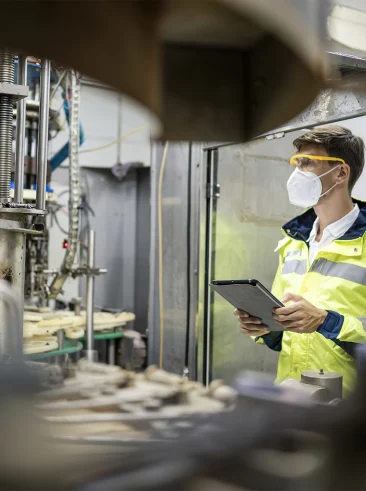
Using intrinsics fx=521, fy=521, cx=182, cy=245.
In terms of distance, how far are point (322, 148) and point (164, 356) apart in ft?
4.65

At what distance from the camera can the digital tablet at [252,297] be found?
51.1 inches

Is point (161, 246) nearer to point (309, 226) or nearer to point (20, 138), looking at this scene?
point (309, 226)

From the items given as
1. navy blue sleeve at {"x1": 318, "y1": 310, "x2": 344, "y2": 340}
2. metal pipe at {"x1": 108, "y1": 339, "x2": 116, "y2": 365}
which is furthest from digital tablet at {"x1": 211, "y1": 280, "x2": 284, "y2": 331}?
metal pipe at {"x1": 108, "y1": 339, "x2": 116, "y2": 365}

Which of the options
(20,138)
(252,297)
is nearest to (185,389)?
(252,297)

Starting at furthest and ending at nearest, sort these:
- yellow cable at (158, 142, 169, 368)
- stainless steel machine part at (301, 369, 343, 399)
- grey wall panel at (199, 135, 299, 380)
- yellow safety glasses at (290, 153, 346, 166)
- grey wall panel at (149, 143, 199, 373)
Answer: yellow cable at (158, 142, 169, 368)
grey wall panel at (149, 143, 199, 373)
grey wall panel at (199, 135, 299, 380)
yellow safety glasses at (290, 153, 346, 166)
stainless steel machine part at (301, 369, 343, 399)

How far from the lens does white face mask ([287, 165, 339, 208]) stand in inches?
66.1

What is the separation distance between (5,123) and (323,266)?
3.23ft

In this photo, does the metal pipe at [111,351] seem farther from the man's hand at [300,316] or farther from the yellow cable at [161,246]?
the man's hand at [300,316]

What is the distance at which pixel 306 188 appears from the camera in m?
1.69

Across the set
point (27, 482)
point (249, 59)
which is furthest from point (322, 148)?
point (27, 482)

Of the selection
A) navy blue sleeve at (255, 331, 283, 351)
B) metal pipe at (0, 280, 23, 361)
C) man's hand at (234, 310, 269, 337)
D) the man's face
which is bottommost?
navy blue sleeve at (255, 331, 283, 351)

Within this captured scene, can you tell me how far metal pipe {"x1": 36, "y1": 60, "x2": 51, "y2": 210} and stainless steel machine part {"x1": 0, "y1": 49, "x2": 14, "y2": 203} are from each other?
74 mm

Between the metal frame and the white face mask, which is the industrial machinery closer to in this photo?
the white face mask

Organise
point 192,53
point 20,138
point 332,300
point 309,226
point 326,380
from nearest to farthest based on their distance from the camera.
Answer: point 192,53, point 326,380, point 20,138, point 332,300, point 309,226
